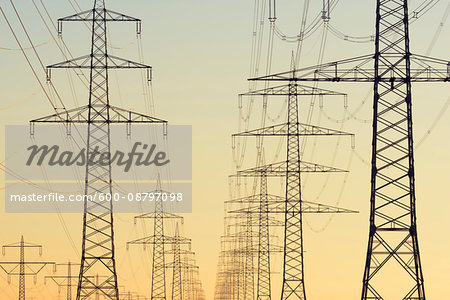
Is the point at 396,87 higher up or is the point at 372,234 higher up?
the point at 396,87

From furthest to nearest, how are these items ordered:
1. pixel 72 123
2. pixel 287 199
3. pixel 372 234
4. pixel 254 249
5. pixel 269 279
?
pixel 254 249
pixel 269 279
pixel 287 199
pixel 72 123
pixel 372 234

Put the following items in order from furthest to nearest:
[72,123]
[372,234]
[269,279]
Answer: [269,279]
[72,123]
[372,234]

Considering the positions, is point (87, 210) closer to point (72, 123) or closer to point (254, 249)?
point (72, 123)

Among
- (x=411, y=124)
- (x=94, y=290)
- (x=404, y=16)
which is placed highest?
(x=404, y=16)

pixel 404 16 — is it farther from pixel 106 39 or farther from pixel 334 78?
pixel 106 39

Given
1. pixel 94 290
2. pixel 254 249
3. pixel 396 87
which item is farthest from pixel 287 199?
pixel 254 249

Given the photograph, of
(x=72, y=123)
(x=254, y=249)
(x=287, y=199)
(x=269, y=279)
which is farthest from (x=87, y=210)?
(x=254, y=249)

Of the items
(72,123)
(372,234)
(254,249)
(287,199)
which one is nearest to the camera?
(372,234)

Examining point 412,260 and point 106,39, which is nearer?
point 412,260

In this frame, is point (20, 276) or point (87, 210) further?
point (20, 276)
